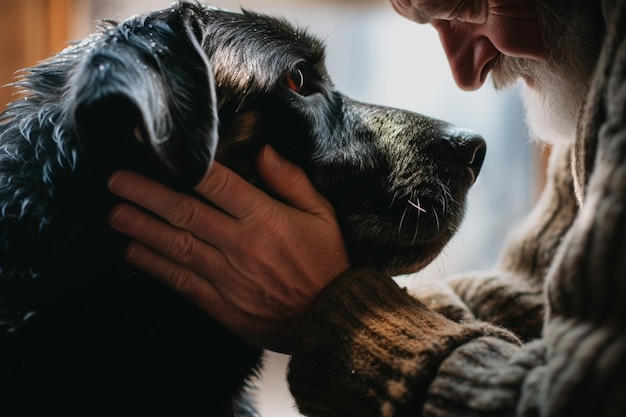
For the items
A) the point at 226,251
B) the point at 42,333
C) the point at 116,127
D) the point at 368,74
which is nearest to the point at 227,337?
the point at 226,251

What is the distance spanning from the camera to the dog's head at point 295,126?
2.96 feet

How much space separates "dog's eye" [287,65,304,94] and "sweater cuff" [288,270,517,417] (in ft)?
1.16

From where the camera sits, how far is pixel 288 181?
3.39 feet

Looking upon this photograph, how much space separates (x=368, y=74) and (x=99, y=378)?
66.7 inches

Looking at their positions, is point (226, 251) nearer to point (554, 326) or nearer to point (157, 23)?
point (157, 23)

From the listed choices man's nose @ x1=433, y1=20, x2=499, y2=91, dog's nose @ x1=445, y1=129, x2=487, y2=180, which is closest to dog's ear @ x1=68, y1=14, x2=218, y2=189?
dog's nose @ x1=445, y1=129, x2=487, y2=180

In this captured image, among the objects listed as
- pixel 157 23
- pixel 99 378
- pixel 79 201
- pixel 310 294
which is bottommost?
pixel 99 378

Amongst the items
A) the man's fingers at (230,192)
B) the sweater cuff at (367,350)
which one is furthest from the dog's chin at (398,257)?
the man's fingers at (230,192)

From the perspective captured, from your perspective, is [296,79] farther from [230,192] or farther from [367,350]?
[367,350]

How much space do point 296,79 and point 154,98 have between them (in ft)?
1.14

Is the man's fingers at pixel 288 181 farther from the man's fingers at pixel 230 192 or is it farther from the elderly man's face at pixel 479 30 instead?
the elderly man's face at pixel 479 30

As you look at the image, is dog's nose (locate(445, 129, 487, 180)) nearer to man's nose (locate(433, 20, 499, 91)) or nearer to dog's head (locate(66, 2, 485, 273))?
dog's head (locate(66, 2, 485, 273))

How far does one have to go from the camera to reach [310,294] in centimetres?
102

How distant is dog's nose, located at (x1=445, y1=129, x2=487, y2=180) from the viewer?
114 centimetres
